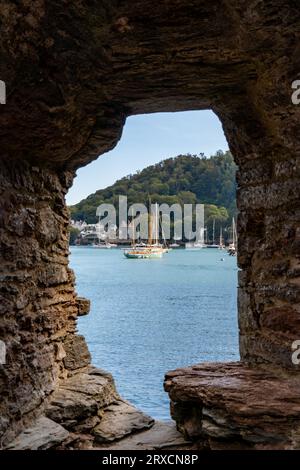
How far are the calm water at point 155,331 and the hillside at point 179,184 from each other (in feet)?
32.8

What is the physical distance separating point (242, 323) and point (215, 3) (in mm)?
2423

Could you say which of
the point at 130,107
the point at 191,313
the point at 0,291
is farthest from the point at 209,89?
the point at 191,313

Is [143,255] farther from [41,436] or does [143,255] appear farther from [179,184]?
[41,436]

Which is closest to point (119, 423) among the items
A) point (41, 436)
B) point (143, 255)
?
point (41, 436)

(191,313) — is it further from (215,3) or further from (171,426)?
(215,3)

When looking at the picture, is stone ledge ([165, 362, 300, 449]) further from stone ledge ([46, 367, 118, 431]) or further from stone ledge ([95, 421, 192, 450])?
stone ledge ([46, 367, 118, 431])

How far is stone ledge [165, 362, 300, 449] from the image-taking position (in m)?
3.69

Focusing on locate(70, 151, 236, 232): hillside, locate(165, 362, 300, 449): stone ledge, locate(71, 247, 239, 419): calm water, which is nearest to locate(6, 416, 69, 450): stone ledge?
locate(165, 362, 300, 449): stone ledge

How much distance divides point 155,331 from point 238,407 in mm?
18762

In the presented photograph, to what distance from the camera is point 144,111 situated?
5.11 meters

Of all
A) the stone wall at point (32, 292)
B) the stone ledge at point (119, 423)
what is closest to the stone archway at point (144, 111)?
the stone wall at point (32, 292)

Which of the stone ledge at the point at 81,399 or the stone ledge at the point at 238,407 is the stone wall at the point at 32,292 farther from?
the stone ledge at the point at 238,407

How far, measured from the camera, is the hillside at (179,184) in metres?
50.0

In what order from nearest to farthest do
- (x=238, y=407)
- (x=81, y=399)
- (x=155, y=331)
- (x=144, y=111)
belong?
(x=238, y=407) → (x=81, y=399) → (x=144, y=111) → (x=155, y=331)
